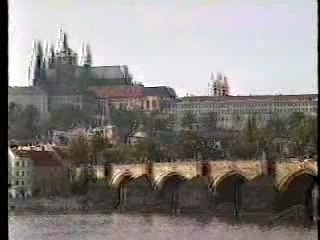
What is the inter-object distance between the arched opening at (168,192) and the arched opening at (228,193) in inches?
8.6

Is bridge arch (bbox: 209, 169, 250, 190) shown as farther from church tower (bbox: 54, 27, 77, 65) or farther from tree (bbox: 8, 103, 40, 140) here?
tree (bbox: 8, 103, 40, 140)

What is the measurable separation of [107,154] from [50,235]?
0.50 meters

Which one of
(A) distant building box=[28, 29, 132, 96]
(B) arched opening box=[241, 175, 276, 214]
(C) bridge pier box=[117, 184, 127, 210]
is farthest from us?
(B) arched opening box=[241, 175, 276, 214]

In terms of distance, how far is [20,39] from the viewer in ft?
4.63

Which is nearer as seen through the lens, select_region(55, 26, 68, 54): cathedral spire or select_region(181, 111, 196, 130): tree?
select_region(55, 26, 68, 54): cathedral spire

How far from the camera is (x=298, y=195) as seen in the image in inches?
90.6

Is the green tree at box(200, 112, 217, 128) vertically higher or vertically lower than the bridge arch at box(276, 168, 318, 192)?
higher

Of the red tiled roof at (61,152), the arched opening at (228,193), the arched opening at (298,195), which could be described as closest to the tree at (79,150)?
the red tiled roof at (61,152)

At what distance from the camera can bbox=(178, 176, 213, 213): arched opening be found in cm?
297

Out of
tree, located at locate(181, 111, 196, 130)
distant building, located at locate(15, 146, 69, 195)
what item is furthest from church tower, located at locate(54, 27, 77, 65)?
tree, located at locate(181, 111, 196, 130)

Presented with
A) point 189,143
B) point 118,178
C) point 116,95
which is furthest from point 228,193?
point 116,95

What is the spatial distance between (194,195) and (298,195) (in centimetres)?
96

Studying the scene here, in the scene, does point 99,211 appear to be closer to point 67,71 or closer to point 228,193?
point 228,193

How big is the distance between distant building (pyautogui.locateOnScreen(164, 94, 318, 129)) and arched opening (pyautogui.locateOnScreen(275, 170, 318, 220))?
0.28 metres
